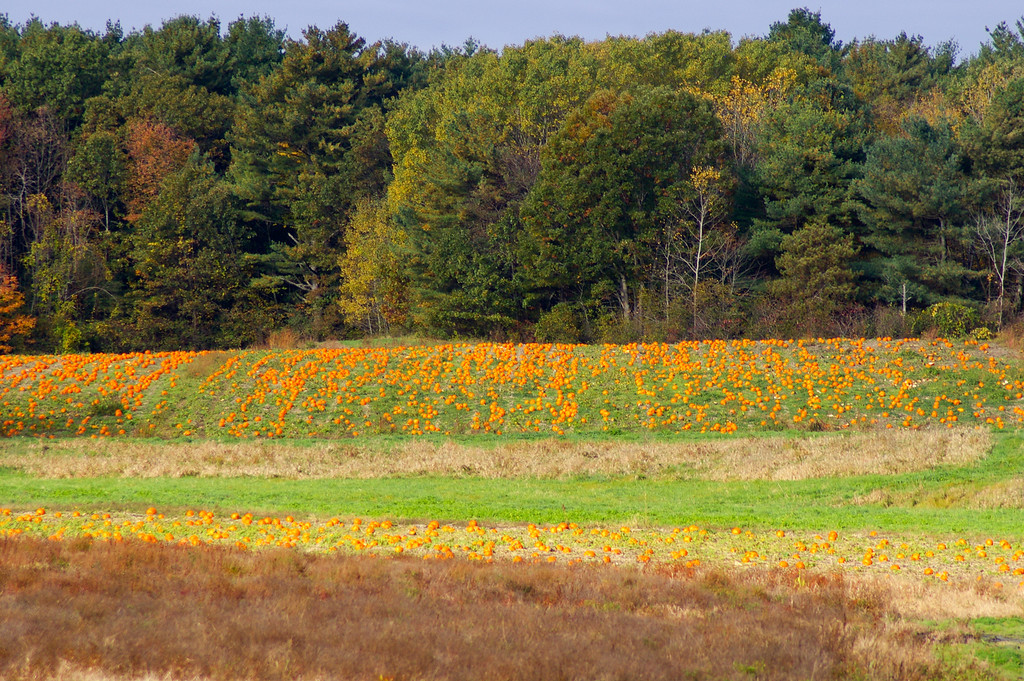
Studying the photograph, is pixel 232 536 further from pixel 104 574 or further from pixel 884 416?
pixel 884 416

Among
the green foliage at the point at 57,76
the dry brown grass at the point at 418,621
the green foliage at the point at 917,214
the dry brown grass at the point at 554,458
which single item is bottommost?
the dry brown grass at the point at 554,458

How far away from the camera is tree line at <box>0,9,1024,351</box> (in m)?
41.3

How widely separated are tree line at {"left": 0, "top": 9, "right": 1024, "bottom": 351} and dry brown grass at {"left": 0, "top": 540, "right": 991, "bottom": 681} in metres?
28.7

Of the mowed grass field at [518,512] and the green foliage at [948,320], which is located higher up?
the green foliage at [948,320]

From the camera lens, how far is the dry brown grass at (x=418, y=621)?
6.66 metres

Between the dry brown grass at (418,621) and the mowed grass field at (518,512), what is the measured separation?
0.03m

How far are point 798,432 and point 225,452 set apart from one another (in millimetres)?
13322

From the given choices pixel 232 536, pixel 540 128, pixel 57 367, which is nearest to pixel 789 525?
pixel 232 536

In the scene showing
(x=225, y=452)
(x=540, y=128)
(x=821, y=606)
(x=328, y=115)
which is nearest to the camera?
(x=821, y=606)

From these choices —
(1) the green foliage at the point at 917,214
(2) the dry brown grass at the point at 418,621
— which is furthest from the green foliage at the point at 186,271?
(2) the dry brown grass at the point at 418,621

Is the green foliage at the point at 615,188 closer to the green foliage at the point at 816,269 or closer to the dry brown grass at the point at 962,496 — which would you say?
the green foliage at the point at 816,269

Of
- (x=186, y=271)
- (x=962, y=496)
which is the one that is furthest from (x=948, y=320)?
(x=186, y=271)

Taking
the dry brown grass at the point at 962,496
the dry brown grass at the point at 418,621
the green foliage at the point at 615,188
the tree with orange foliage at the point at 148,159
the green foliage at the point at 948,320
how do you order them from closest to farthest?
the dry brown grass at the point at 418,621 → the dry brown grass at the point at 962,496 → the green foliage at the point at 948,320 → the green foliage at the point at 615,188 → the tree with orange foliage at the point at 148,159

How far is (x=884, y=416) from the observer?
2341 cm
